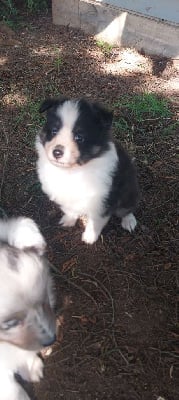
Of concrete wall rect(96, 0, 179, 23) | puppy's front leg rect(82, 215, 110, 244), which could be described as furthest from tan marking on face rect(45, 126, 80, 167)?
concrete wall rect(96, 0, 179, 23)

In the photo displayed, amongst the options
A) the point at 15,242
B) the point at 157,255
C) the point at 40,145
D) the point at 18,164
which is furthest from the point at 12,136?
the point at 15,242

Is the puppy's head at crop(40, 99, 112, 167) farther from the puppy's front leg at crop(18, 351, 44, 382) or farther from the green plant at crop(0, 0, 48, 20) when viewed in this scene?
the green plant at crop(0, 0, 48, 20)

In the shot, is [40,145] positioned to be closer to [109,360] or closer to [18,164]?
[18,164]

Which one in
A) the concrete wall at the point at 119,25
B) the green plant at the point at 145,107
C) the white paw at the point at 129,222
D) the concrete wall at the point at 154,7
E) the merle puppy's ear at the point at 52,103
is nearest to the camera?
the merle puppy's ear at the point at 52,103

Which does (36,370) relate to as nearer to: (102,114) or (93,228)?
(93,228)

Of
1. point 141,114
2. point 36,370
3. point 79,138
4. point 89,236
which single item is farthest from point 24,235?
point 141,114

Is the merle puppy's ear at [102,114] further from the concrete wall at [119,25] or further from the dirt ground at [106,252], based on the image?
the concrete wall at [119,25]

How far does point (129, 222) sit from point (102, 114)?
1.06 m

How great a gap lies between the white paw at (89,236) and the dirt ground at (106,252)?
0.05 m

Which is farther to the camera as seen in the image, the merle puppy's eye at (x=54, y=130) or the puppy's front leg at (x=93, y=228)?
the puppy's front leg at (x=93, y=228)

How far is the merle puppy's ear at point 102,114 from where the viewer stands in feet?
10.3

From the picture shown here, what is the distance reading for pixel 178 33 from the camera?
17.8 feet

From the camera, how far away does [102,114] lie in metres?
3.17

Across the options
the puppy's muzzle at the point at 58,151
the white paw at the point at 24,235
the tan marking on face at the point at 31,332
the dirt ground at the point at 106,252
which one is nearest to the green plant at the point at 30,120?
the dirt ground at the point at 106,252
